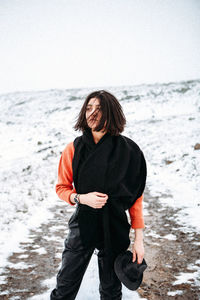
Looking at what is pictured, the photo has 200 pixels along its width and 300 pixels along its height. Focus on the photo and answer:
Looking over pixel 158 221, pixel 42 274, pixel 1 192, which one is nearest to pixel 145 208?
pixel 158 221

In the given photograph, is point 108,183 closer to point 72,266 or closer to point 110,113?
point 110,113

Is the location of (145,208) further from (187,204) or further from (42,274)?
(42,274)

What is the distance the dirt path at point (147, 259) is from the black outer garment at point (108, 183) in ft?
4.79

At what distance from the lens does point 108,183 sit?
1.38m

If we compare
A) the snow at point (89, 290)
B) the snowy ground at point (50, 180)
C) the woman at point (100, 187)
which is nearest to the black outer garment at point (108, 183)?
the woman at point (100, 187)

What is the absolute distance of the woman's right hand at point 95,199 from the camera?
1.31 meters

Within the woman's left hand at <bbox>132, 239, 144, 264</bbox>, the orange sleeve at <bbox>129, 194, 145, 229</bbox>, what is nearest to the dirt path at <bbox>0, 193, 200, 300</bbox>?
the woman's left hand at <bbox>132, 239, 144, 264</bbox>

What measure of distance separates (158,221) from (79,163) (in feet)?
12.0

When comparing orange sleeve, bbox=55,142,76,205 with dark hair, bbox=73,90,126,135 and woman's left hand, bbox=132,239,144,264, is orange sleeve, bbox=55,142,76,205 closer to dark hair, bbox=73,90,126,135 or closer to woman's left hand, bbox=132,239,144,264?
dark hair, bbox=73,90,126,135

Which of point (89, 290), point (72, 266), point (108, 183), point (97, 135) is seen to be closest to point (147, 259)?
point (89, 290)

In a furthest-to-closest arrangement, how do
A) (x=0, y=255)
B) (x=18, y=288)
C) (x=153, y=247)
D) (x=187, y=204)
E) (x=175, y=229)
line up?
1. (x=187, y=204)
2. (x=175, y=229)
3. (x=153, y=247)
4. (x=0, y=255)
5. (x=18, y=288)

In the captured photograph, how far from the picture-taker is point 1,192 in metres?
6.76

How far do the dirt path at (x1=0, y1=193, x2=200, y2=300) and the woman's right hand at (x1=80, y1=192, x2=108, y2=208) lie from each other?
175 centimetres

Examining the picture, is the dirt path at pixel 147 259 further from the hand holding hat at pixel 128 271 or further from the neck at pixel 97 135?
the neck at pixel 97 135
